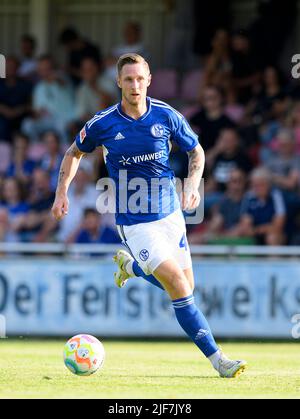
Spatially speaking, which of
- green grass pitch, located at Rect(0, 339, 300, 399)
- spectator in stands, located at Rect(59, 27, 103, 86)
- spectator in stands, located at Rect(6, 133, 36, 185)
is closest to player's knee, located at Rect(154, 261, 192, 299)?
green grass pitch, located at Rect(0, 339, 300, 399)

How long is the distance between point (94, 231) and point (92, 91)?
3.64m

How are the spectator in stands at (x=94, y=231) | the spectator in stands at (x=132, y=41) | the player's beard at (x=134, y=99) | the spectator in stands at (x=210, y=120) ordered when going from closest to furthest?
the player's beard at (x=134, y=99) → the spectator in stands at (x=94, y=231) → the spectator in stands at (x=210, y=120) → the spectator in stands at (x=132, y=41)

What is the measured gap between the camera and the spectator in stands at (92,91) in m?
16.9

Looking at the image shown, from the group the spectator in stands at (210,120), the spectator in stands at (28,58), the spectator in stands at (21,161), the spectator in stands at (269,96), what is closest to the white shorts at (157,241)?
the spectator in stands at (210,120)

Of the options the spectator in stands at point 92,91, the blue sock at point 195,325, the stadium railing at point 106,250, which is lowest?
the blue sock at point 195,325

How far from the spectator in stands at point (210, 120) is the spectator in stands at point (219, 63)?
2.98ft

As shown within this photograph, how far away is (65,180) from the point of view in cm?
848

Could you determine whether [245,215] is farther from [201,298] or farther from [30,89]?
[30,89]

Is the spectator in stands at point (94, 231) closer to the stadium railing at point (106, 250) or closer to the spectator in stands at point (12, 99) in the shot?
the stadium railing at point (106, 250)

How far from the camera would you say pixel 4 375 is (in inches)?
319

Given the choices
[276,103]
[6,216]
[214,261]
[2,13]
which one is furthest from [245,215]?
[2,13]

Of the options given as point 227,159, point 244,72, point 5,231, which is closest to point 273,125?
point 227,159

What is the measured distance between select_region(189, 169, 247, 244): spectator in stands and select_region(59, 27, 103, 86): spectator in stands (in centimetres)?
442

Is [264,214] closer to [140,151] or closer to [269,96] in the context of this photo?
[269,96]
